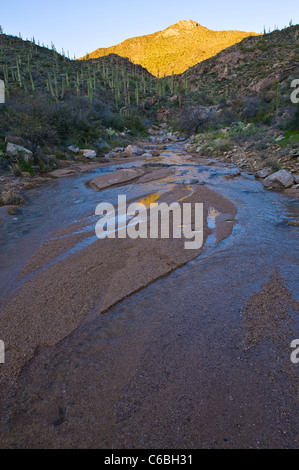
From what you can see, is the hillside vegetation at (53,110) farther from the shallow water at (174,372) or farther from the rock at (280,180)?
the shallow water at (174,372)

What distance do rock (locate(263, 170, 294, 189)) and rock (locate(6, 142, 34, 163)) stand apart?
940cm

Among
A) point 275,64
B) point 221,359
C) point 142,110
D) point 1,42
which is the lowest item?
point 221,359

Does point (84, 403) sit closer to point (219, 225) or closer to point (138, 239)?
point (138, 239)

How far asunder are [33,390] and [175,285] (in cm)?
196

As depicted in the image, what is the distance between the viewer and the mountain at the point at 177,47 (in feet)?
259

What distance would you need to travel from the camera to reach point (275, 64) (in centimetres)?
3058

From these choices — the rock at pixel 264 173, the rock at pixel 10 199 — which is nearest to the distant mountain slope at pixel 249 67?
the rock at pixel 264 173

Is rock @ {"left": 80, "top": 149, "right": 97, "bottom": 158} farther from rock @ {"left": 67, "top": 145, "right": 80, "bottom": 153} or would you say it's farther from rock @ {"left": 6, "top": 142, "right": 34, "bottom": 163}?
rock @ {"left": 6, "top": 142, "right": 34, "bottom": 163}

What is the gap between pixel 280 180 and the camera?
27.0ft

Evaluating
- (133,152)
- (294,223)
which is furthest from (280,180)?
(133,152)

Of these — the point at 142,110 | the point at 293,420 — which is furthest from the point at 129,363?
the point at 142,110

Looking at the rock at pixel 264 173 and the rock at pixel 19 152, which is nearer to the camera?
the rock at pixel 264 173

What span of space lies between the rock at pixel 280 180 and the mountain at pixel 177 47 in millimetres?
69355

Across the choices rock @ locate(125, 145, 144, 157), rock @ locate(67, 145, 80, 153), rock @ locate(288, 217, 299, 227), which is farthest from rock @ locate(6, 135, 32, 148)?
rock @ locate(288, 217, 299, 227)
